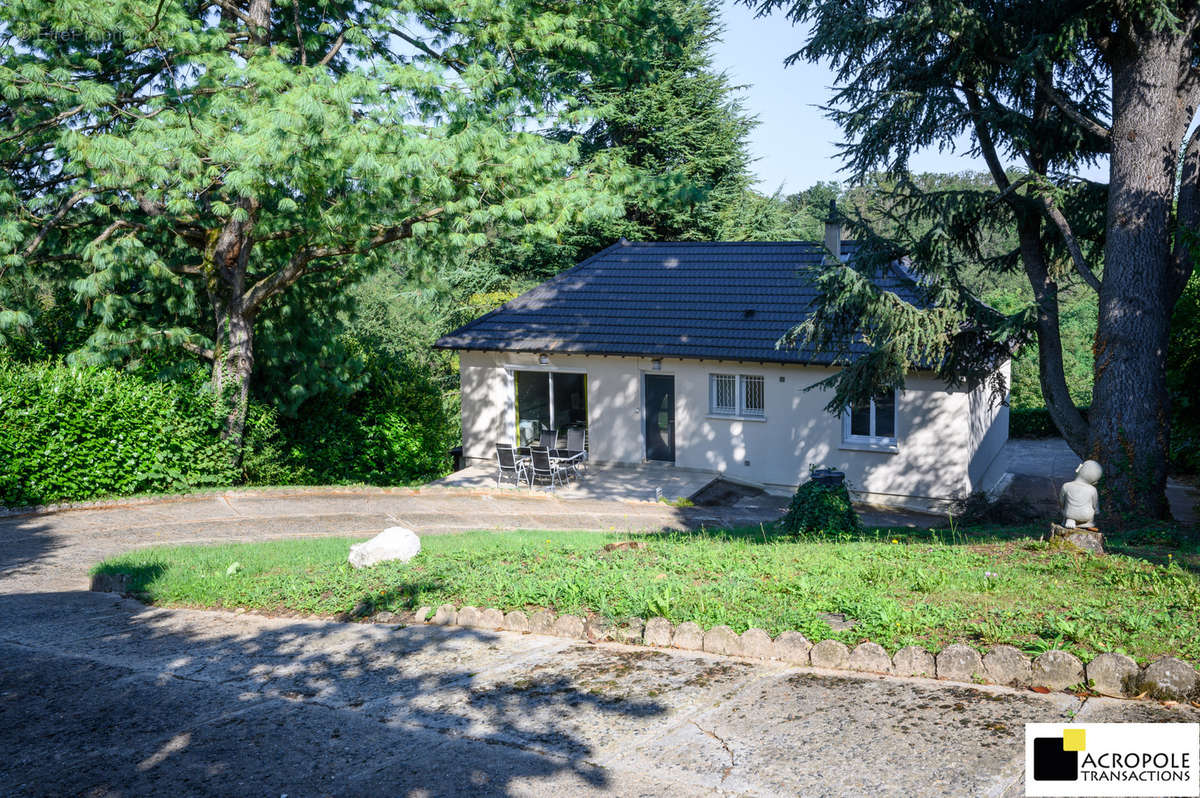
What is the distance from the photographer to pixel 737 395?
20.5 metres

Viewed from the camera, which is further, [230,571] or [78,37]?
[78,37]

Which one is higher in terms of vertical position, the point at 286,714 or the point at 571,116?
the point at 571,116

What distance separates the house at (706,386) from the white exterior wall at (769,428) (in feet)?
0.09

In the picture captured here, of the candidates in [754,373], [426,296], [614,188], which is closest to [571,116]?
[614,188]

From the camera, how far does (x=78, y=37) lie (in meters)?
16.2

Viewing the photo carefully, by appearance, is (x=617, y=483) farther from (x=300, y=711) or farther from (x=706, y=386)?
(x=300, y=711)

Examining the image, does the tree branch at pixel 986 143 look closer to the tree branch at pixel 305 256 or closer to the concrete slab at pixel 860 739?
the tree branch at pixel 305 256

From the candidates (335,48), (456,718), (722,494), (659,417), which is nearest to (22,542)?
(456,718)

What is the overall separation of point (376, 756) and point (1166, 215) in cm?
1328

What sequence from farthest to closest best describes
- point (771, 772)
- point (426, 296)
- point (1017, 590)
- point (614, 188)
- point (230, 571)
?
point (426, 296)
point (614, 188)
point (230, 571)
point (1017, 590)
point (771, 772)

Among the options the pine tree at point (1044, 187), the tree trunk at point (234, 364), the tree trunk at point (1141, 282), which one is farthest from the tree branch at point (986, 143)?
the tree trunk at point (234, 364)

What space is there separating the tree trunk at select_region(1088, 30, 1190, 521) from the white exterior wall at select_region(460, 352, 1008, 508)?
4.70 metres

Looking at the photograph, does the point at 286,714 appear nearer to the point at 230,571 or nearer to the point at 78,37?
the point at 230,571

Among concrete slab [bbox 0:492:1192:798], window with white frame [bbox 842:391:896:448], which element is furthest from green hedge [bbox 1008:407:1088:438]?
concrete slab [bbox 0:492:1192:798]
